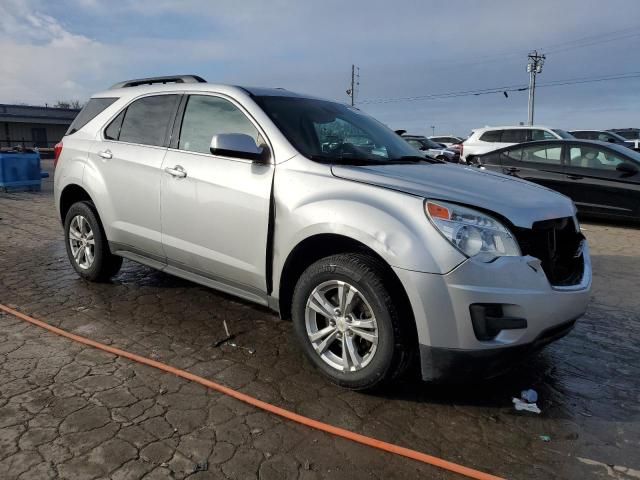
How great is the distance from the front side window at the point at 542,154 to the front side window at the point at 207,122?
7480 millimetres

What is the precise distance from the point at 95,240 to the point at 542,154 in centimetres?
804

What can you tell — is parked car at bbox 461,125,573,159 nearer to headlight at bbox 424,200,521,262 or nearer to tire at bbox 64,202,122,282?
tire at bbox 64,202,122,282

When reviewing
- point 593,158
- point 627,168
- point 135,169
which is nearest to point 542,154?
point 593,158

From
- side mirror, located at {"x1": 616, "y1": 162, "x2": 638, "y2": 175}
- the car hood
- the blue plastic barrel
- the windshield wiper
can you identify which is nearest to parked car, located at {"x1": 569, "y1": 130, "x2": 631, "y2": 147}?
side mirror, located at {"x1": 616, "y1": 162, "x2": 638, "y2": 175}

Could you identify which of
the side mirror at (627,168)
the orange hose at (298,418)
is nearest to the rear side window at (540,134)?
the side mirror at (627,168)

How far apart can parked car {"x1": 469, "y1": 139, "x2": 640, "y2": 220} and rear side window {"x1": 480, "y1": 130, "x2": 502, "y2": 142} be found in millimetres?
6019

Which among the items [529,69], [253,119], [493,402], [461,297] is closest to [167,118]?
[253,119]

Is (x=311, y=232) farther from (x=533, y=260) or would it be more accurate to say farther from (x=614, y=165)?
(x=614, y=165)

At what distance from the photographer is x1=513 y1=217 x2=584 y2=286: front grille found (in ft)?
9.70

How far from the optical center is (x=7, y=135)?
158ft

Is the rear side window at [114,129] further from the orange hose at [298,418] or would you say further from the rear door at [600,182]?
the rear door at [600,182]

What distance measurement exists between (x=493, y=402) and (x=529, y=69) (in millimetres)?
51141

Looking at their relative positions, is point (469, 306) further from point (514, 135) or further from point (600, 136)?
point (600, 136)

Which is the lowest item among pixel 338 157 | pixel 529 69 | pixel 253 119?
pixel 338 157
